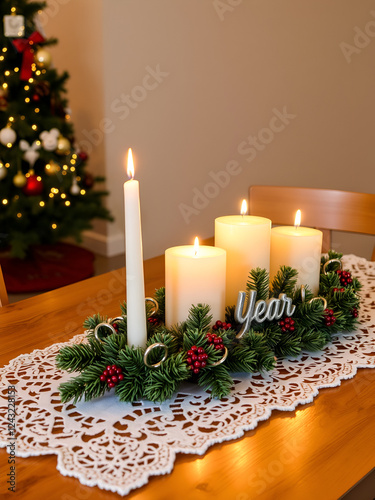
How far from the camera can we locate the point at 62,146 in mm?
2707

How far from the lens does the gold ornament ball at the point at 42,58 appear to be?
2588mm

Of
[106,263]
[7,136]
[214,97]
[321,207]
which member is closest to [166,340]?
[321,207]

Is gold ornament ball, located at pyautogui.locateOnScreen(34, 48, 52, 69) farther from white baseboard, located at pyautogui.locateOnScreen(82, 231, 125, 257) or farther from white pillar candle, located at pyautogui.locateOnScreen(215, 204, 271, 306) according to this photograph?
white pillar candle, located at pyautogui.locateOnScreen(215, 204, 271, 306)

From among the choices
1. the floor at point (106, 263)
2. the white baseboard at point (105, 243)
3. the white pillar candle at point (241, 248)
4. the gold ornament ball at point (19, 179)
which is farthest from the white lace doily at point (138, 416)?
the white baseboard at point (105, 243)

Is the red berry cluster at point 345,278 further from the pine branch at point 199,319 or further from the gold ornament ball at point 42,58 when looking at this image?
the gold ornament ball at point 42,58

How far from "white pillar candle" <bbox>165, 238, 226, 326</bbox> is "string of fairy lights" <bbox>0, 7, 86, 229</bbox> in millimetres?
2049


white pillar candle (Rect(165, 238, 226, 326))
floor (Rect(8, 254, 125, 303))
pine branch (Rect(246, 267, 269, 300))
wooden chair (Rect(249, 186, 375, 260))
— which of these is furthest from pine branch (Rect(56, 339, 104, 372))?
floor (Rect(8, 254, 125, 303))

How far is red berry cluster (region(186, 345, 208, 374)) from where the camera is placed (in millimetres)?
619

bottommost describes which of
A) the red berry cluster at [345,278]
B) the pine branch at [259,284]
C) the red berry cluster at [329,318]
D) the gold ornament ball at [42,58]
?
the red berry cluster at [329,318]

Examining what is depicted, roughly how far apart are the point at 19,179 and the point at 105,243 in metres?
0.77

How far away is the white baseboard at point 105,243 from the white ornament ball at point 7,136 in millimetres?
860

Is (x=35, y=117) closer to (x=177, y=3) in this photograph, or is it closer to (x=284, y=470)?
(x=177, y=3)

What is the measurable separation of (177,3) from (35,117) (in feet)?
3.54

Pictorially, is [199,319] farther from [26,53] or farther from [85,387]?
[26,53]
